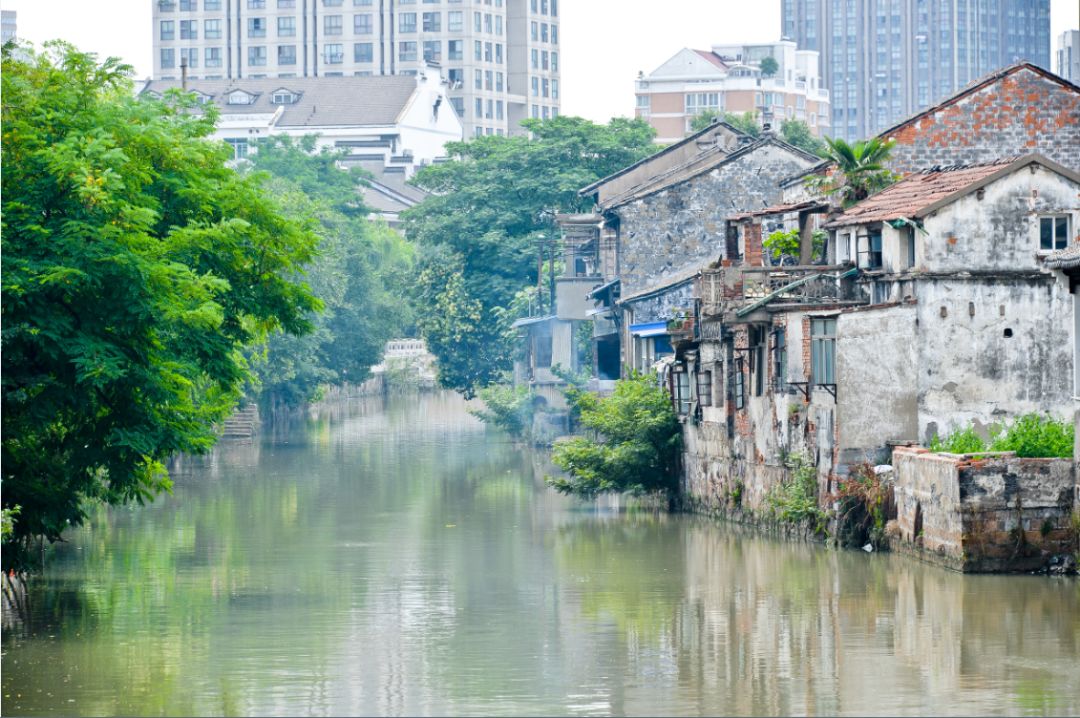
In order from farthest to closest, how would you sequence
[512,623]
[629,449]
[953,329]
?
[629,449] < [953,329] < [512,623]

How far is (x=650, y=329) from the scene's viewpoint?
2349 inches

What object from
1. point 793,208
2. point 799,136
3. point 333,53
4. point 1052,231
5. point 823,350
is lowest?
point 823,350

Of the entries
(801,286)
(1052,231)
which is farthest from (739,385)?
(1052,231)

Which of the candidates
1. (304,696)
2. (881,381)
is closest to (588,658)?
(304,696)

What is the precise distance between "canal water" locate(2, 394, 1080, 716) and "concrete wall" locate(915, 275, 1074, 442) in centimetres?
376

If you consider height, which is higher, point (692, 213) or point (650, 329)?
A: point (692, 213)

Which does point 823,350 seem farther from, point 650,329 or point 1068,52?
point 1068,52

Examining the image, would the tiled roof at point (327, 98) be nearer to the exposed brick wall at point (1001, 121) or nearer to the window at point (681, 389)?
the exposed brick wall at point (1001, 121)

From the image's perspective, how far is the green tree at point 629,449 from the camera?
48250mm

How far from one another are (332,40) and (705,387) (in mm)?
146176

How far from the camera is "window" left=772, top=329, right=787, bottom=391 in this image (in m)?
42.1

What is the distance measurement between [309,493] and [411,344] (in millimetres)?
77457

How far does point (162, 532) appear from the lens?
46.7 metres

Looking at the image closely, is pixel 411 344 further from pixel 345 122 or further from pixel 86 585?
pixel 86 585
